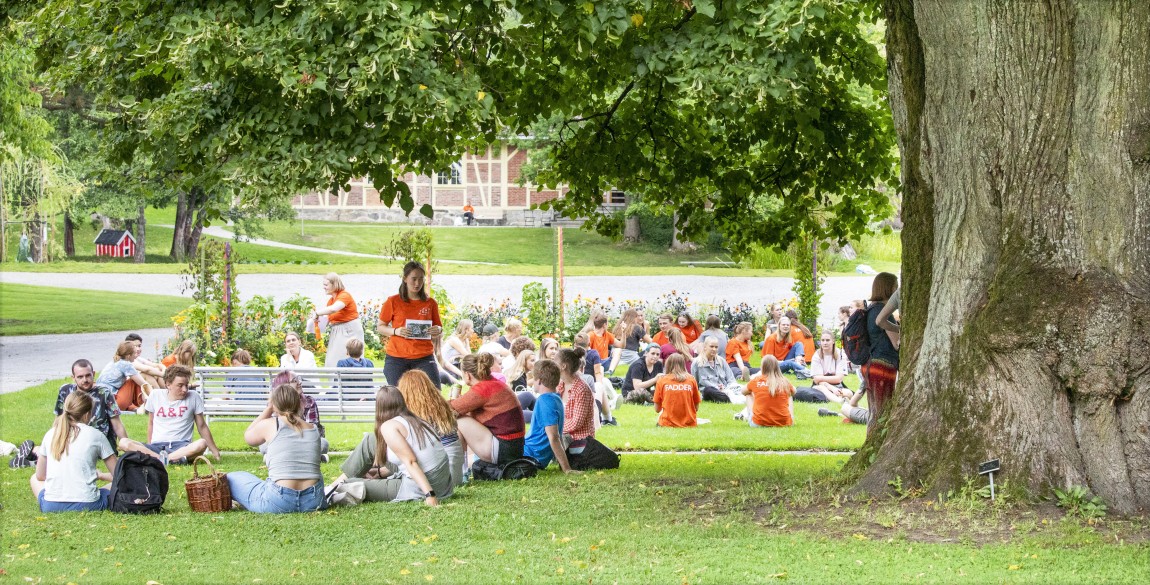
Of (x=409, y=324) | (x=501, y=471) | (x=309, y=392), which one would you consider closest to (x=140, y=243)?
(x=309, y=392)

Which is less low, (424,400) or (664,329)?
(424,400)

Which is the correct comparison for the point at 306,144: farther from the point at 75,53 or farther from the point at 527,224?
the point at 527,224

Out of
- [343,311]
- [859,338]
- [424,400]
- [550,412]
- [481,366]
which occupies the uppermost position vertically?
[859,338]

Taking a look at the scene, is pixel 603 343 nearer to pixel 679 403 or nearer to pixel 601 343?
pixel 601 343

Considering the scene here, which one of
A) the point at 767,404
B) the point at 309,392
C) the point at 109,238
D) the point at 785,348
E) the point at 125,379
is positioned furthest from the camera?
the point at 109,238

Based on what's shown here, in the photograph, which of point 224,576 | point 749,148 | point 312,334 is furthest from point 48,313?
point 224,576

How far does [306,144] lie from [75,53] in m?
2.59

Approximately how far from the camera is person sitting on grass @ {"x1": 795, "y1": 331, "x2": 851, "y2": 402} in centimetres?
1780

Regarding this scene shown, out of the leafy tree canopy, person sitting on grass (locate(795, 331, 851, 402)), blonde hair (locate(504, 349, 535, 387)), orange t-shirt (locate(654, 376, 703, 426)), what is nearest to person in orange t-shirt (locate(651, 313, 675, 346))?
person sitting on grass (locate(795, 331, 851, 402))

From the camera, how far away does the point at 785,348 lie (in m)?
21.4

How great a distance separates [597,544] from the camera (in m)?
7.72

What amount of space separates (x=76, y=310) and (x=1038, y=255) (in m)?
34.0

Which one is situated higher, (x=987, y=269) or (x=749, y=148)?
(x=749, y=148)

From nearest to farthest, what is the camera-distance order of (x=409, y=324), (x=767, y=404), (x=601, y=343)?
(x=409, y=324)
(x=767, y=404)
(x=601, y=343)
